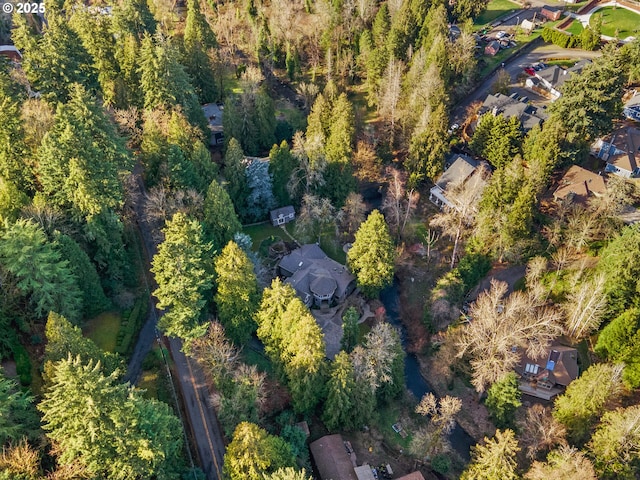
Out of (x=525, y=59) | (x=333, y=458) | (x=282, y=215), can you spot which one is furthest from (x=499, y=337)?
(x=525, y=59)

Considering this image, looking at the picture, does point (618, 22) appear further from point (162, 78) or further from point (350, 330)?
point (350, 330)

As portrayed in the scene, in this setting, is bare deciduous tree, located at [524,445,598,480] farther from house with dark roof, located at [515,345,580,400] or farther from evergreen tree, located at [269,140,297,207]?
evergreen tree, located at [269,140,297,207]

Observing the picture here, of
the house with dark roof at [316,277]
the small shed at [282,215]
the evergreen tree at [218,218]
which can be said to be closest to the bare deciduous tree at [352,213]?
the house with dark roof at [316,277]

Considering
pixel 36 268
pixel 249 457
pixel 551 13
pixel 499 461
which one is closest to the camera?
pixel 249 457

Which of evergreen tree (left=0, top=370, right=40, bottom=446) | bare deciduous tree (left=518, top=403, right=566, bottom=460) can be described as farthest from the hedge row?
bare deciduous tree (left=518, top=403, right=566, bottom=460)

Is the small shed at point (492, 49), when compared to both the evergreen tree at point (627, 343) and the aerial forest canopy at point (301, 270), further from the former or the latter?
the evergreen tree at point (627, 343)

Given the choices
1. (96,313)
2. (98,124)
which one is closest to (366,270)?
(96,313)

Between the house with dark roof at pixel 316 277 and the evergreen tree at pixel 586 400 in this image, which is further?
the house with dark roof at pixel 316 277
